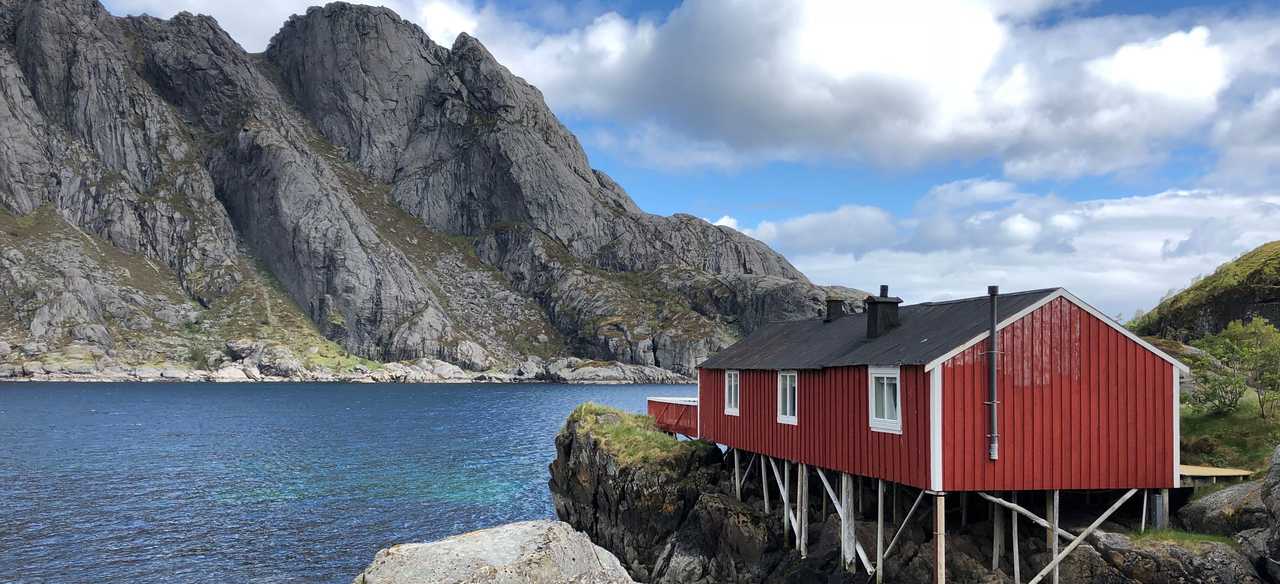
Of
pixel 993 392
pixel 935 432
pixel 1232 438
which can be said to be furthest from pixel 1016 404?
pixel 1232 438

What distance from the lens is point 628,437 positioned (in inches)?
1427

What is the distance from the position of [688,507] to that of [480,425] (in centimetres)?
6349

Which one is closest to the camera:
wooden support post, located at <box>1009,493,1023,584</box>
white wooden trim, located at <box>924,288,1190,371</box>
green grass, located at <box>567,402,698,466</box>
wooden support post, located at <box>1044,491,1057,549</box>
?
white wooden trim, located at <box>924,288,1190,371</box>

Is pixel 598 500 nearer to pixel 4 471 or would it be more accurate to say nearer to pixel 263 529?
pixel 263 529

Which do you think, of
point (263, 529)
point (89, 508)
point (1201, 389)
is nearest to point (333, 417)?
point (89, 508)

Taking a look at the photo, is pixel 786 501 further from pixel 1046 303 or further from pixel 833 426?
pixel 1046 303

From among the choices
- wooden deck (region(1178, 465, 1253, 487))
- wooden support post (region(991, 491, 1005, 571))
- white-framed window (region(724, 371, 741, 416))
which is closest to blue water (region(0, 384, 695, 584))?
white-framed window (region(724, 371, 741, 416))

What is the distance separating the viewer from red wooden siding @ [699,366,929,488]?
21.6 meters

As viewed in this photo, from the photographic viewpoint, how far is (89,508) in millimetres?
44469

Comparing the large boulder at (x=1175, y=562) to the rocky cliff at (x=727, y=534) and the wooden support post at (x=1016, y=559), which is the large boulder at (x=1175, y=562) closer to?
the rocky cliff at (x=727, y=534)

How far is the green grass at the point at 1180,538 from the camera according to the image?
20.2m

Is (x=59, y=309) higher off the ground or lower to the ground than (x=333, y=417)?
higher

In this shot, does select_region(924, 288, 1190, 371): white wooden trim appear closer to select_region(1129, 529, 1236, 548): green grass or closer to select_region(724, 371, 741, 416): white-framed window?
select_region(1129, 529, 1236, 548): green grass

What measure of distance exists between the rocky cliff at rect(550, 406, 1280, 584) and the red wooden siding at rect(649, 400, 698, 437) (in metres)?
1.29
